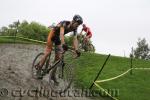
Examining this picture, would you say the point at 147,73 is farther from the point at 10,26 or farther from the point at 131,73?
the point at 10,26

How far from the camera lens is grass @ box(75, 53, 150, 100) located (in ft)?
61.7

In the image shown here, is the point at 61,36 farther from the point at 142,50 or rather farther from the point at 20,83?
the point at 142,50

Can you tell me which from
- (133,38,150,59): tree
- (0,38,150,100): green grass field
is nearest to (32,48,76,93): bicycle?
(0,38,150,100): green grass field

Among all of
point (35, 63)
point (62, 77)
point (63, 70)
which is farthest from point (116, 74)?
point (63, 70)

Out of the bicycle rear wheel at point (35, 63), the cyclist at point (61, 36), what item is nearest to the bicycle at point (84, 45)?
the bicycle rear wheel at point (35, 63)

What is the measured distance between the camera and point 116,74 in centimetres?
2378

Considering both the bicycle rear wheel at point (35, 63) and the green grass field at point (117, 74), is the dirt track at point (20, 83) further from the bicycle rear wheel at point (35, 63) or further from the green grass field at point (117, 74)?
the green grass field at point (117, 74)

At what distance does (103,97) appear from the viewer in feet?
55.8

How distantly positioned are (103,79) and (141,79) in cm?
315

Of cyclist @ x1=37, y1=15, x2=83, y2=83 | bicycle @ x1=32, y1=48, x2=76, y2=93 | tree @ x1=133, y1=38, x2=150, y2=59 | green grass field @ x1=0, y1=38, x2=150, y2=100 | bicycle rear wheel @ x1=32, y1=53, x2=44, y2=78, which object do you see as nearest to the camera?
cyclist @ x1=37, y1=15, x2=83, y2=83

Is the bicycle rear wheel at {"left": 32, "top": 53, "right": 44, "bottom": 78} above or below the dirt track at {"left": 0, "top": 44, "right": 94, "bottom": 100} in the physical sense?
above

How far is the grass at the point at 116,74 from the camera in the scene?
61.7ft

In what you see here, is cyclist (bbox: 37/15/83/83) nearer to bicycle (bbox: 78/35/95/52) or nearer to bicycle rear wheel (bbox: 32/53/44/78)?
bicycle rear wheel (bbox: 32/53/44/78)

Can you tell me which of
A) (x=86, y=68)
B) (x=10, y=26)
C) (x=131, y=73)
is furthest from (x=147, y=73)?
(x=10, y=26)
